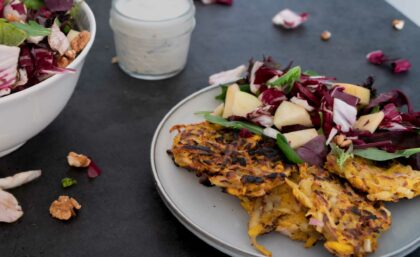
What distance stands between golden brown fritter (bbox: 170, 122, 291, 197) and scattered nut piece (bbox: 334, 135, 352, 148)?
0.43 ft

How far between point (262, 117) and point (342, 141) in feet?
0.62

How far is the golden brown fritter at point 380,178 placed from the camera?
3.51 ft

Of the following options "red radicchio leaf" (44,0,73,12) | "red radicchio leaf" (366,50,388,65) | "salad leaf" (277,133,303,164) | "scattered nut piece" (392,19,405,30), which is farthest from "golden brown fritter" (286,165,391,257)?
"scattered nut piece" (392,19,405,30)

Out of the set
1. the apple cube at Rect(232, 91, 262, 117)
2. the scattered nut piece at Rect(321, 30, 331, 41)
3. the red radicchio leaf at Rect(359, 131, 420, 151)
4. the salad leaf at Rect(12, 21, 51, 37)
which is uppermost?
the salad leaf at Rect(12, 21, 51, 37)

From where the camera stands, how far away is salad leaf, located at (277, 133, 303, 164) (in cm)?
113

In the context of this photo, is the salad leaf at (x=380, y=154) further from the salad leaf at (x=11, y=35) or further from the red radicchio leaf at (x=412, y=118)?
the salad leaf at (x=11, y=35)

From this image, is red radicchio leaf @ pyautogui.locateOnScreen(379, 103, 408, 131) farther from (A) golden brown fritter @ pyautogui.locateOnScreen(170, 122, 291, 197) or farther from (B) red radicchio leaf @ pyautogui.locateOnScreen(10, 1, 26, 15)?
(B) red radicchio leaf @ pyautogui.locateOnScreen(10, 1, 26, 15)

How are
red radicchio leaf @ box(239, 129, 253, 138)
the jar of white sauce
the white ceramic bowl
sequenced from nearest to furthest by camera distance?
the white ceramic bowl
red radicchio leaf @ box(239, 129, 253, 138)
the jar of white sauce

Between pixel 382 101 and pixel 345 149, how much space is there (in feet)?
0.74

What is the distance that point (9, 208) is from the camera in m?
1.16

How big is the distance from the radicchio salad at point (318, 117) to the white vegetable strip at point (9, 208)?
0.45m

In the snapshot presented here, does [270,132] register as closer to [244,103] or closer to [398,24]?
[244,103]

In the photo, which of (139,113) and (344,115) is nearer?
(344,115)

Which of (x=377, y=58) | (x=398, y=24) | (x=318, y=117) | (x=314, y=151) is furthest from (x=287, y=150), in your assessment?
(x=398, y=24)
